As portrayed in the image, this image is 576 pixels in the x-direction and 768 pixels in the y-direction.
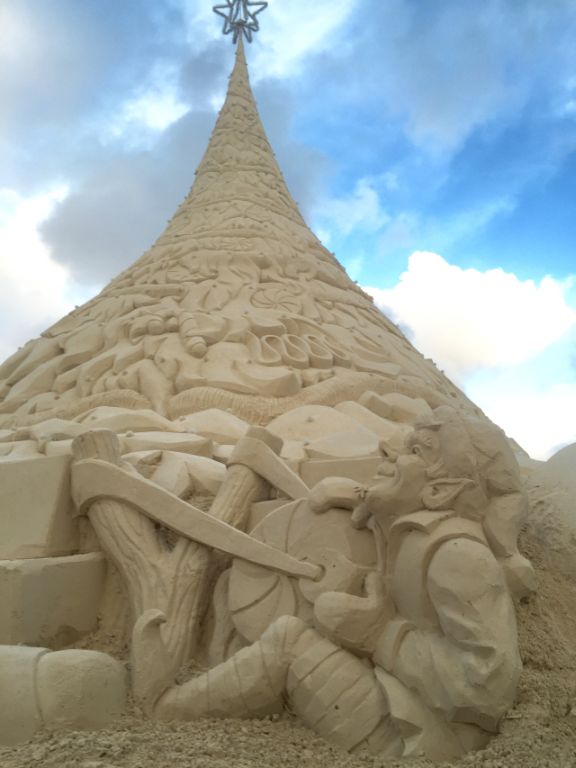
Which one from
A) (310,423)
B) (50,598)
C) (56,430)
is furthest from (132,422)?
(50,598)

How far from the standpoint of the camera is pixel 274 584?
2.05 m

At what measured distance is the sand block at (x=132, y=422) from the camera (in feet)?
10.8

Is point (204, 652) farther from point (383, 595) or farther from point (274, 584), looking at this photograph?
point (383, 595)

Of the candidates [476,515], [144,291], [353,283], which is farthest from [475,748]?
[353,283]

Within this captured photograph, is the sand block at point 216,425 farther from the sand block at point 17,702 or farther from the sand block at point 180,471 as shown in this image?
the sand block at point 17,702

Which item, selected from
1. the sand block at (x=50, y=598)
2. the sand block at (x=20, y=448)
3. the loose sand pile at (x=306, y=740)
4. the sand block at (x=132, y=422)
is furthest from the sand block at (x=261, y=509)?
the sand block at (x=20, y=448)

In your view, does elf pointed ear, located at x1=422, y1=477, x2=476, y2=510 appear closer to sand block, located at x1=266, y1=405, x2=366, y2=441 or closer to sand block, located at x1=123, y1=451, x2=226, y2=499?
sand block, located at x1=123, y1=451, x2=226, y2=499

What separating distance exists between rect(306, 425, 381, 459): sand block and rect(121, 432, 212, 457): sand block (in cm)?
49

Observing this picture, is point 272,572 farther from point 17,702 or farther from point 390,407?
point 390,407

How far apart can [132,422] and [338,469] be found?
1197 mm

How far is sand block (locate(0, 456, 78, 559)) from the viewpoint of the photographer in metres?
2.32

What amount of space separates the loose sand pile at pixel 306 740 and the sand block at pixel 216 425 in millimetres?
1593

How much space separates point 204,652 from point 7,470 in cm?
105

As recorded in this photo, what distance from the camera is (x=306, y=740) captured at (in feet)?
5.79
